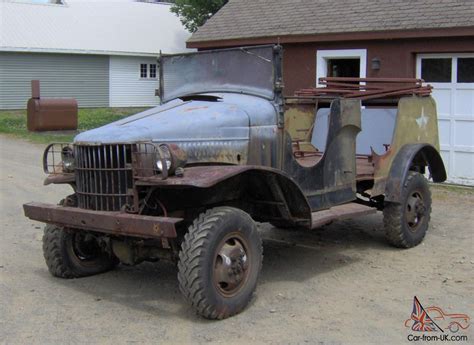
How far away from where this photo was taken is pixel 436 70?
38.9ft

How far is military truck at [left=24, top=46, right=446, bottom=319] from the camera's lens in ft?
15.9

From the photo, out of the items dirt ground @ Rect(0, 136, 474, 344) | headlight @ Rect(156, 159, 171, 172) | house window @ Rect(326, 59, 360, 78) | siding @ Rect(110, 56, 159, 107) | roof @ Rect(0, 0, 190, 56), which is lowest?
dirt ground @ Rect(0, 136, 474, 344)

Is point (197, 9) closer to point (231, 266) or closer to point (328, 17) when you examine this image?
point (328, 17)

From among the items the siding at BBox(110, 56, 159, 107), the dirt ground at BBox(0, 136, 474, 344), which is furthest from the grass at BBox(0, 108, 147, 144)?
the dirt ground at BBox(0, 136, 474, 344)

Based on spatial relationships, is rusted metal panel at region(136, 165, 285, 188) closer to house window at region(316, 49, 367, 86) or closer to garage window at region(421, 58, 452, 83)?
garage window at region(421, 58, 452, 83)

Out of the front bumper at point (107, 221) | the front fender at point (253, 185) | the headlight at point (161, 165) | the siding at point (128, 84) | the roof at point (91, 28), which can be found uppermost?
the roof at point (91, 28)

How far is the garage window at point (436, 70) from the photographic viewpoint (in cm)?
1163

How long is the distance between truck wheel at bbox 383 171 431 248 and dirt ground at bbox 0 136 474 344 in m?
0.15

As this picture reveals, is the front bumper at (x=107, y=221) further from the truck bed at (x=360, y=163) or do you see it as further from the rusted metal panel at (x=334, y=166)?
the truck bed at (x=360, y=163)

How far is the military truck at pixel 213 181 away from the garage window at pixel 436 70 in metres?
4.67

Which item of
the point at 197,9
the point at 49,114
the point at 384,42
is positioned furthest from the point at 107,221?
the point at 197,9

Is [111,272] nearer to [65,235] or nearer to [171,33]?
[65,235]

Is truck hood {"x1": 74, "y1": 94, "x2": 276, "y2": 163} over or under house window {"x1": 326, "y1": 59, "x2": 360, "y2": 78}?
under

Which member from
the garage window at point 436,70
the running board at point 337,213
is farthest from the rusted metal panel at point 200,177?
the garage window at point 436,70
